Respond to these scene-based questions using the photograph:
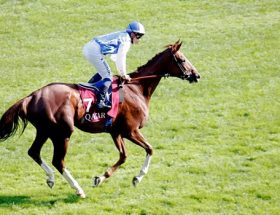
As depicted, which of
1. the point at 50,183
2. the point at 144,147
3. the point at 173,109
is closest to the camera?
the point at 50,183

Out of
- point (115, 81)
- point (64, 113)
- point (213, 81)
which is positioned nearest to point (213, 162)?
point (115, 81)

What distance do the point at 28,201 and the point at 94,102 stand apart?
219cm

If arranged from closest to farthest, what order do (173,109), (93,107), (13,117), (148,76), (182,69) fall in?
(13,117), (93,107), (148,76), (182,69), (173,109)

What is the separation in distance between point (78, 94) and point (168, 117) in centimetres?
597

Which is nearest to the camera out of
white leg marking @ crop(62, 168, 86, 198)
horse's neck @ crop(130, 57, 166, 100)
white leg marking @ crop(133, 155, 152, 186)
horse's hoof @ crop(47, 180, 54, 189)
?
white leg marking @ crop(62, 168, 86, 198)

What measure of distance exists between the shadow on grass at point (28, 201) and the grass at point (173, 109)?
0.12ft

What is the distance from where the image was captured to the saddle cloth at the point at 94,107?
41.9 feet

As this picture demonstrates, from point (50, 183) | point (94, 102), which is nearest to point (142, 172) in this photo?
point (94, 102)

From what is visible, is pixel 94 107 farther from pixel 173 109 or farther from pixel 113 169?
pixel 173 109

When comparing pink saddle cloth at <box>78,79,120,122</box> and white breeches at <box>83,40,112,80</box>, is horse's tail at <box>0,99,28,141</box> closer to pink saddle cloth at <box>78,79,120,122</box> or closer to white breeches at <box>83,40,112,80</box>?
pink saddle cloth at <box>78,79,120,122</box>

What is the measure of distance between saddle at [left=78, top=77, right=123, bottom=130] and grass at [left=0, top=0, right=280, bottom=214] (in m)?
1.42

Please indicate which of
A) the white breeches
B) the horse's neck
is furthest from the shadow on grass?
the horse's neck

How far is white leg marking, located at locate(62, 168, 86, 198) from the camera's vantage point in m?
12.5

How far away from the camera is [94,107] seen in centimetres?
1283
